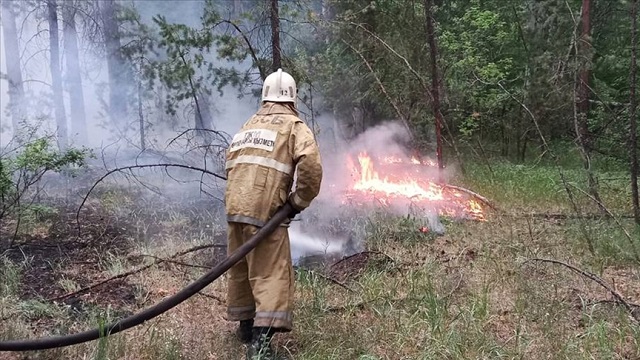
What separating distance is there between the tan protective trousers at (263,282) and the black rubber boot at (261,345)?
0.07m

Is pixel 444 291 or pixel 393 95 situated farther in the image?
pixel 393 95

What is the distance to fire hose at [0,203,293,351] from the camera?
343 centimetres

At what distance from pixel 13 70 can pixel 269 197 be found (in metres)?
13.1

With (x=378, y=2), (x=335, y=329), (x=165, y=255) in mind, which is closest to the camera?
(x=335, y=329)

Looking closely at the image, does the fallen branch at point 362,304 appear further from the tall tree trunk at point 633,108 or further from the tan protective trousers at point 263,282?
the tall tree trunk at point 633,108

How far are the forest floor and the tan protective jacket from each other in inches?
41.5

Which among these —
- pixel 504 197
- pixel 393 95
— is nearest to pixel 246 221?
pixel 504 197

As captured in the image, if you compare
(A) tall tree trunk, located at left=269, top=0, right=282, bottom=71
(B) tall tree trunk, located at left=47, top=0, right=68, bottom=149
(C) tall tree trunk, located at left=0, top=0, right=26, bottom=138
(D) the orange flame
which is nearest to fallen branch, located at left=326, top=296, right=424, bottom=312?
(D) the orange flame

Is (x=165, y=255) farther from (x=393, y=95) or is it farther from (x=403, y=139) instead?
(x=403, y=139)

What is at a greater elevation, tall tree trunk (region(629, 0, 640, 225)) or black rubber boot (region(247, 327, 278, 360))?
tall tree trunk (region(629, 0, 640, 225))

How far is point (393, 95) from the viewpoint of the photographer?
11992 mm

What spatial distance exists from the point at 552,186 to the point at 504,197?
45.6 inches

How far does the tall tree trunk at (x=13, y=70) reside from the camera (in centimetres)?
1373

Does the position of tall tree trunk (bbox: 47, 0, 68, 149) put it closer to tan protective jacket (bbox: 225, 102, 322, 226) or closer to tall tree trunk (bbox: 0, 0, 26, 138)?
tall tree trunk (bbox: 0, 0, 26, 138)
